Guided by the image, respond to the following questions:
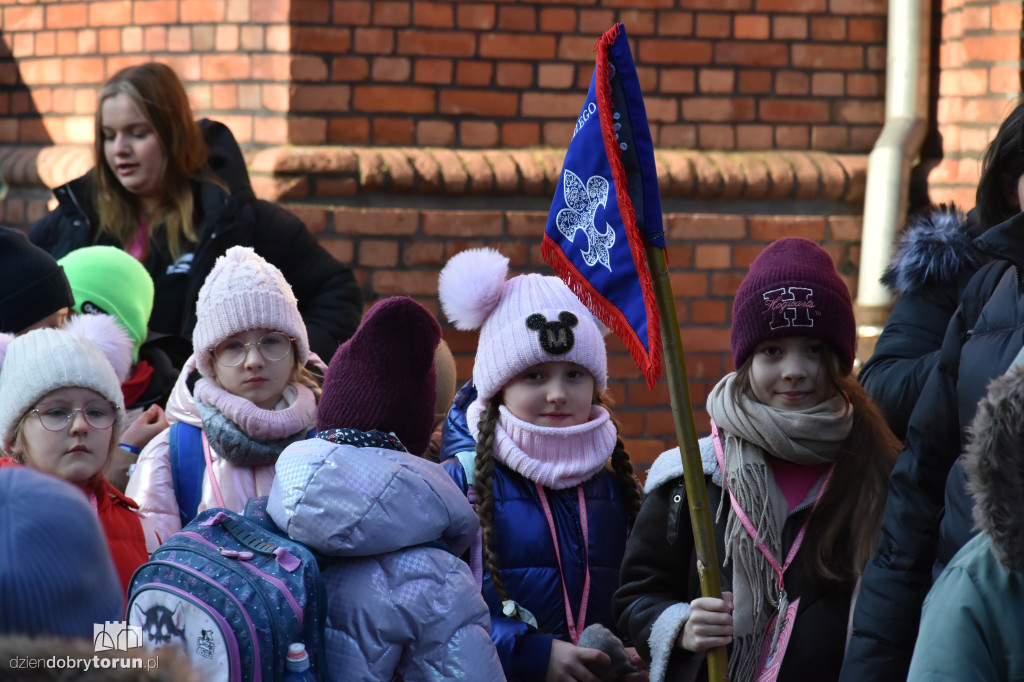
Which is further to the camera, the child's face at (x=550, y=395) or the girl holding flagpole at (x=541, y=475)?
the child's face at (x=550, y=395)

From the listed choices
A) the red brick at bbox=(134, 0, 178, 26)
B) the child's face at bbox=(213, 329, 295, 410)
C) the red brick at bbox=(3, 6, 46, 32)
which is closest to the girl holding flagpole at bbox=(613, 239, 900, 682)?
the child's face at bbox=(213, 329, 295, 410)

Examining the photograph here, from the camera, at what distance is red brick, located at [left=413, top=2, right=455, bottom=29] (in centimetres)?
484

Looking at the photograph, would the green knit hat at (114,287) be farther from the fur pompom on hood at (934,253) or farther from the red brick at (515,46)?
the fur pompom on hood at (934,253)

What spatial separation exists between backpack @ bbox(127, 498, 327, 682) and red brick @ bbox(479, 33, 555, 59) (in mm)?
3114

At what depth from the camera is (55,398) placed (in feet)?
9.33

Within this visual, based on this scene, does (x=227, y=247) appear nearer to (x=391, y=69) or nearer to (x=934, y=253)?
(x=391, y=69)

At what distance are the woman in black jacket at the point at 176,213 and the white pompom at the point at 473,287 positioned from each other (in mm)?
912

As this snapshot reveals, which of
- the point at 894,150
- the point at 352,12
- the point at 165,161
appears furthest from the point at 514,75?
the point at 894,150

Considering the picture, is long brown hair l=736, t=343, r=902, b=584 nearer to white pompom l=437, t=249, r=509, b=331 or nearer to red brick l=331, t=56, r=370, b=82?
white pompom l=437, t=249, r=509, b=331

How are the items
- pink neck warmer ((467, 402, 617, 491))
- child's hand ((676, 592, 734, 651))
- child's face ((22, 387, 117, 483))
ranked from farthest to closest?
pink neck warmer ((467, 402, 617, 491)), child's face ((22, 387, 117, 483)), child's hand ((676, 592, 734, 651))

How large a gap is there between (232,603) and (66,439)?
0.94m

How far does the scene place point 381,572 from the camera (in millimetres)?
2316

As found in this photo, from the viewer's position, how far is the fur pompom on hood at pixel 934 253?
10.5 feet

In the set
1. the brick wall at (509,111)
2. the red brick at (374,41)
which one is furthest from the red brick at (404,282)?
the red brick at (374,41)
